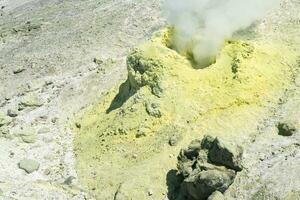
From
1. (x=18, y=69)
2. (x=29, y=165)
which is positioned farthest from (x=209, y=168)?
(x=18, y=69)

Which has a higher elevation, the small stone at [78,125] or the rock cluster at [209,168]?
the rock cluster at [209,168]

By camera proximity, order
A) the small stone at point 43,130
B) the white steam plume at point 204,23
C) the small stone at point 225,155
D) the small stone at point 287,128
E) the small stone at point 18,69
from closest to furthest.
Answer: the small stone at point 225,155, the small stone at point 287,128, the white steam plume at point 204,23, the small stone at point 43,130, the small stone at point 18,69

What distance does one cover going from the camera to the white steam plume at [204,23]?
910 inches

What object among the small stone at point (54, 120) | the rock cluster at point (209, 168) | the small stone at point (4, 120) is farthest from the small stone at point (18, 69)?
the rock cluster at point (209, 168)

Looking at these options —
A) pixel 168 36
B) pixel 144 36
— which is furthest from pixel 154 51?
pixel 144 36

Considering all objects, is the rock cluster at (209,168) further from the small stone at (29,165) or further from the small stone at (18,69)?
the small stone at (18,69)

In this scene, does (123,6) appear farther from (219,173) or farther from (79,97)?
(219,173)

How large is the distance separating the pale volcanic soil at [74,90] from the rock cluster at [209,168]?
502 millimetres

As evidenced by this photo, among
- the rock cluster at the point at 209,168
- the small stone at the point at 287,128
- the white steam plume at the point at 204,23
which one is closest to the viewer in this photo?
the rock cluster at the point at 209,168

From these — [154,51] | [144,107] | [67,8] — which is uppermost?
[154,51]

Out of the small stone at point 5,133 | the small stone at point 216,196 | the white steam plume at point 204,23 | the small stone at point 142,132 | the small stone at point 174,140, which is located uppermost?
the white steam plume at point 204,23

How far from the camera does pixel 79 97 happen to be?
2769 cm

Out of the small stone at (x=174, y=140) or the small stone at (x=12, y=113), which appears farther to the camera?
the small stone at (x=12, y=113)

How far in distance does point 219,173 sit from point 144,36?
1513cm
